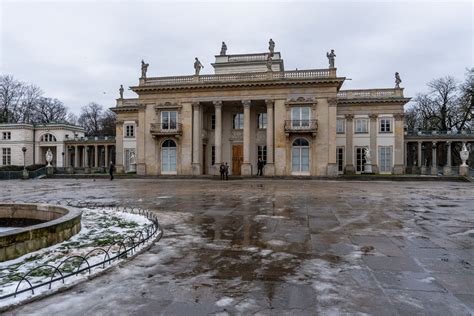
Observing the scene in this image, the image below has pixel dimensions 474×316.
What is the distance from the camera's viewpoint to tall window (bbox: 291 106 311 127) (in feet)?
111

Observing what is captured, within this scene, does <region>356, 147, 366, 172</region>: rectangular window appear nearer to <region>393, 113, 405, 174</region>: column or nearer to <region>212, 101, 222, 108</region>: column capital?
<region>393, 113, 405, 174</region>: column

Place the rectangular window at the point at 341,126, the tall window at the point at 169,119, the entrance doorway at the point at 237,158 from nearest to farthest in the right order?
the tall window at the point at 169,119 < the entrance doorway at the point at 237,158 < the rectangular window at the point at 341,126

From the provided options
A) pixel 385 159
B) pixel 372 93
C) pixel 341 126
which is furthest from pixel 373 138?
pixel 372 93

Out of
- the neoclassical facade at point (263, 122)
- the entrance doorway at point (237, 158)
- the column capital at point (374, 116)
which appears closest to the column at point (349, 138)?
the neoclassical facade at point (263, 122)

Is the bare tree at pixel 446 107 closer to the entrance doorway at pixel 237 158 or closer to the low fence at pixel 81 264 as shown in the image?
the entrance doorway at pixel 237 158

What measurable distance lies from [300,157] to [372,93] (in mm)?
12917

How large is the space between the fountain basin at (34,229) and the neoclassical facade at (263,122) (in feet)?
85.0

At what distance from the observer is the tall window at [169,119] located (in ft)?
121

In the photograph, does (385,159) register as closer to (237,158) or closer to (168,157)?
(237,158)

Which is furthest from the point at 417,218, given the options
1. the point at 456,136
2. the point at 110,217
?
the point at 456,136

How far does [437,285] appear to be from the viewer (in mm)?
4605

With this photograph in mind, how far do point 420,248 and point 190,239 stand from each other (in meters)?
4.53

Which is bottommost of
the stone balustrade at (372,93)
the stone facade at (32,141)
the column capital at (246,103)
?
the stone facade at (32,141)

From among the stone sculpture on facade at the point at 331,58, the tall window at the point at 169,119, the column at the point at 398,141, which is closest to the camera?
the stone sculpture on facade at the point at 331,58
